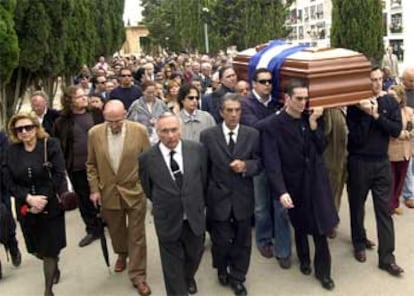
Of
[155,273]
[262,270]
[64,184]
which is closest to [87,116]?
[64,184]

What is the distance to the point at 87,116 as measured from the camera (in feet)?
18.4

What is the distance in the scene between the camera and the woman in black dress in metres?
4.21

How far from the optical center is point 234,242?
14.0 feet

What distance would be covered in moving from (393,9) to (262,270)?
35519 mm

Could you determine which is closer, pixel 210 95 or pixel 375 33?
pixel 210 95

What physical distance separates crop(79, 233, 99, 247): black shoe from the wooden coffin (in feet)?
9.24

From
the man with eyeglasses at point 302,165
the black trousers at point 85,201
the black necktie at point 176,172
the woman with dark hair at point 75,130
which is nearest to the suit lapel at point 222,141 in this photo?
the man with eyeglasses at point 302,165

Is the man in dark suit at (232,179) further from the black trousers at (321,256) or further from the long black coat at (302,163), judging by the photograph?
the black trousers at (321,256)

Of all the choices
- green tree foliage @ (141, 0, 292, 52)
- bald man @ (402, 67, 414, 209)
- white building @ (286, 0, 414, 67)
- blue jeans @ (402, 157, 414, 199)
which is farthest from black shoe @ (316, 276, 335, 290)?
white building @ (286, 0, 414, 67)

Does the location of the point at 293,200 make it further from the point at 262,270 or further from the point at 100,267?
the point at 100,267

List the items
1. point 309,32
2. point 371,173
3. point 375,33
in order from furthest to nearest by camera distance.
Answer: point 309,32
point 375,33
point 371,173

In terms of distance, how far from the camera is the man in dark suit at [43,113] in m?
5.85

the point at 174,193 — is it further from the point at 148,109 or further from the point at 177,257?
the point at 148,109

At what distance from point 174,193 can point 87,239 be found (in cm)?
Result: 230
